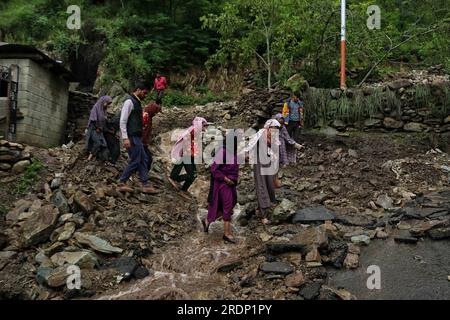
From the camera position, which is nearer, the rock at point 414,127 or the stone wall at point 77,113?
the rock at point 414,127

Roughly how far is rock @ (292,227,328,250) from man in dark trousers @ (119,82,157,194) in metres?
3.06

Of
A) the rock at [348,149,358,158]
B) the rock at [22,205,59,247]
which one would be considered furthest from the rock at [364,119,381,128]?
the rock at [22,205,59,247]

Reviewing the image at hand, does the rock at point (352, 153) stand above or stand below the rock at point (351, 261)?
above

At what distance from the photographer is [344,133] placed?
1027 centimetres

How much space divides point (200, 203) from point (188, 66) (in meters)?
11.3

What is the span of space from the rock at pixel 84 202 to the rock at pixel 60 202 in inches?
6.8

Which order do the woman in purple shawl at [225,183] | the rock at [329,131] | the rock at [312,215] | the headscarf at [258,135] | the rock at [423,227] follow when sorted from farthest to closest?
the rock at [329,131]
the headscarf at [258,135]
the rock at [312,215]
the woman in purple shawl at [225,183]
the rock at [423,227]

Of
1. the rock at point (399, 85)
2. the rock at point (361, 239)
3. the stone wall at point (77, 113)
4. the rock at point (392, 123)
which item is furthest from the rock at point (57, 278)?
the rock at point (399, 85)

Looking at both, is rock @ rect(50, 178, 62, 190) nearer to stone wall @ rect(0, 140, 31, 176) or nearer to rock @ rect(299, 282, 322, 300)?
stone wall @ rect(0, 140, 31, 176)

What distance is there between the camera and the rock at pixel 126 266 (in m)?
4.35

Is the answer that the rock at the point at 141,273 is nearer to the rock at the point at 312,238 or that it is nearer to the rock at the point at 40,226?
the rock at the point at 40,226

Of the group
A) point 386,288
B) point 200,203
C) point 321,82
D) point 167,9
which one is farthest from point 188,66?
point 386,288
